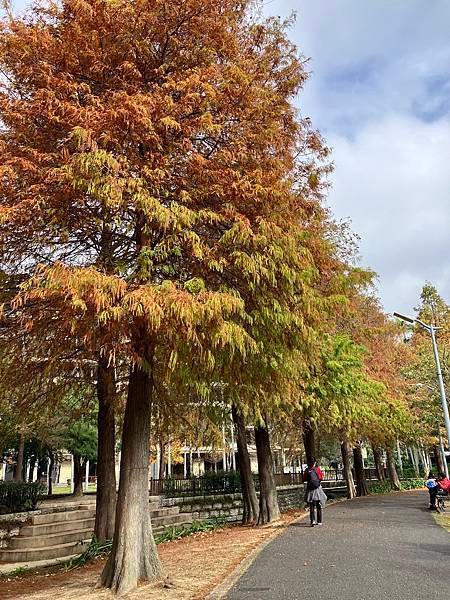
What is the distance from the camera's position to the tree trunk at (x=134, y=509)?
7.74 meters

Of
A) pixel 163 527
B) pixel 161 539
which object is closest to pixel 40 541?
pixel 161 539

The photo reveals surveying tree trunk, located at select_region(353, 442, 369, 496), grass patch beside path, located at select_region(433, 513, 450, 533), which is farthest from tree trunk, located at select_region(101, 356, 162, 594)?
tree trunk, located at select_region(353, 442, 369, 496)

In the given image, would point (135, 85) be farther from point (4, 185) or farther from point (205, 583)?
point (205, 583)

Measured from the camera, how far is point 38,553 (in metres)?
13.7

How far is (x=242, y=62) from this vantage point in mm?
8594

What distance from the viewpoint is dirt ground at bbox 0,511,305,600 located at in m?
7.39

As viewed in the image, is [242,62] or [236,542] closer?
[242,62]

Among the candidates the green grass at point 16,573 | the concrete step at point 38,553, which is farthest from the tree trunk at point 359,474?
the green grass at point 16,573

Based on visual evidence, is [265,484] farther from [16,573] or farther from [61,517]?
[16,573]

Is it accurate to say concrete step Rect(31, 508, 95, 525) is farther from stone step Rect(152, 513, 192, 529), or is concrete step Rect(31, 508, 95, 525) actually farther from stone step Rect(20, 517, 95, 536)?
stone step Rect(152, 513, 192, 529)

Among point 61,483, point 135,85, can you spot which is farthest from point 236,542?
point 61,483

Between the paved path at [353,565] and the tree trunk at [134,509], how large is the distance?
1548mm

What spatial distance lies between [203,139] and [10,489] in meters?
17.9

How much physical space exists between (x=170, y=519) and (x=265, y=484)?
4751 mm
